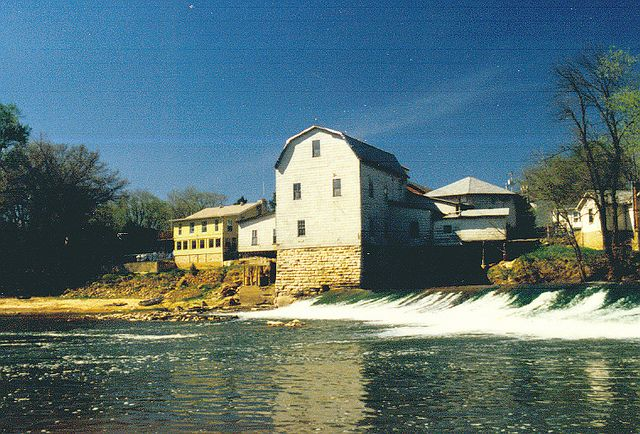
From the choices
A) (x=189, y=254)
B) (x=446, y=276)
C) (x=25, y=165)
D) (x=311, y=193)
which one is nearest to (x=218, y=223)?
(x=189, y=254)

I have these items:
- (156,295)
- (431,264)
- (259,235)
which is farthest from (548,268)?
(156,295)

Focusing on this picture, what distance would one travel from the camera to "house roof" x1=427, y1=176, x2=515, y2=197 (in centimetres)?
5774

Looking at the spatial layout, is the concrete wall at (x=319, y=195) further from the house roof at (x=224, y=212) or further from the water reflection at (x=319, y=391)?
the water reflection at (x=319, y=391)

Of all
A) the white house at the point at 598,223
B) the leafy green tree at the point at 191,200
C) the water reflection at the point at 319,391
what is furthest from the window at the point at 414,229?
the leafy green tree at the point at 191,200

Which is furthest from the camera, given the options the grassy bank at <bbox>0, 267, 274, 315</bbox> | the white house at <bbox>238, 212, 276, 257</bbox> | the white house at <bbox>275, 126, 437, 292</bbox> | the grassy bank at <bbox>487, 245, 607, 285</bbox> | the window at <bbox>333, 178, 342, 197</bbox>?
the white house at <bbox>238, 212, 276, 257</bbox>

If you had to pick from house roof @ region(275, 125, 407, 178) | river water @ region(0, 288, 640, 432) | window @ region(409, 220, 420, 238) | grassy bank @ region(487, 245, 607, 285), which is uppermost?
house roof @ region(275, 125, 407, 178)

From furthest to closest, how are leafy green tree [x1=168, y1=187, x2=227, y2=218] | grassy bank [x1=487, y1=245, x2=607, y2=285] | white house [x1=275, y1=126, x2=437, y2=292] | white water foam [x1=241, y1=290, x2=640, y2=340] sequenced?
leafy green tree [x1=168, y1=187, x2=227, y2=218]
white house [x1=275, y1=126, x2=437, y2=292]
grassy bank [x1=487, y1=245, x2=607, y2=285]
white water foam [x1=241, y1=290, x2=640, y2=340]

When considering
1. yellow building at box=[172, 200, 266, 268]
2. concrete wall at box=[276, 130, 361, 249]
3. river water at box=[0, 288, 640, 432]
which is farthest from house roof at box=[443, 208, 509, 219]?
yellow building at box=[172, 200, 266, 268]

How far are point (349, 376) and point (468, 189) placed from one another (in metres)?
47.2

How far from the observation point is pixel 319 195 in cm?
4612

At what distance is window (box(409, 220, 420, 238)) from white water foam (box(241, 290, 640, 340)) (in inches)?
496

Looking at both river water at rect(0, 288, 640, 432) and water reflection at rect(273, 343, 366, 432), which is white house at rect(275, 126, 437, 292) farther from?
water reflection at rect(273, 343, 366, 432)

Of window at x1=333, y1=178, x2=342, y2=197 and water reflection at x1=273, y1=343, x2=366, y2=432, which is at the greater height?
window at x1=333, y1=178, x2=342, y2=197

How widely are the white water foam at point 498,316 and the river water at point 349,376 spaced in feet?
0.42
